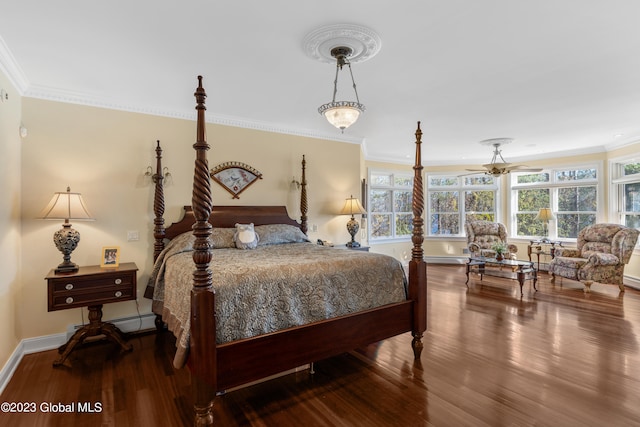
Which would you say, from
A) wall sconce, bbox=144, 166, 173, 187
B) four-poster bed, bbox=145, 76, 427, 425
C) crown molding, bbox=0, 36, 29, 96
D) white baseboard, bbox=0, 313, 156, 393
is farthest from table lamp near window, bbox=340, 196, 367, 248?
crown molding, bbox=0, 36, 29, 96

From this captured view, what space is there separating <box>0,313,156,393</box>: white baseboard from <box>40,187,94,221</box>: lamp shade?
1210 mm

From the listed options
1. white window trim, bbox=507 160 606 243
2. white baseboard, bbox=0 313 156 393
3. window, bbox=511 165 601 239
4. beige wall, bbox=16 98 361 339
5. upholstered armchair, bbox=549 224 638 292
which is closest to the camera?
white baseboard, bbox=0 313 156 393

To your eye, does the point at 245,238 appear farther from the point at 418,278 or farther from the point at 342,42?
the point at 342,42

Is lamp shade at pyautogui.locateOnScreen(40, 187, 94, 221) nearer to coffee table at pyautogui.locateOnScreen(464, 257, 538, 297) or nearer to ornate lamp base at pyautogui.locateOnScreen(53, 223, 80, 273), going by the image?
ornate lamp base at pyautogui.locateOnScreen(53, 223, 80, 273)

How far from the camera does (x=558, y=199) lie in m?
7.01

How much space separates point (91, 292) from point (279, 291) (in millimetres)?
2003

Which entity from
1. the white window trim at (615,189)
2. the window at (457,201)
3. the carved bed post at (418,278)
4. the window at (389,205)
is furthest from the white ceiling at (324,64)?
the window at (457,201)

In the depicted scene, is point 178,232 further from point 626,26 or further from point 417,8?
point 626,26

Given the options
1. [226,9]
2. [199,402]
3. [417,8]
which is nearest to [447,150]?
[417,8]

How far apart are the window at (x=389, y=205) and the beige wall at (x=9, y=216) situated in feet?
19.2

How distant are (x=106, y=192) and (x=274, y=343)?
105 inches

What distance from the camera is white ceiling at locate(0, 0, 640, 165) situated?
205 cm

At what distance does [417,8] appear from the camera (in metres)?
2.01

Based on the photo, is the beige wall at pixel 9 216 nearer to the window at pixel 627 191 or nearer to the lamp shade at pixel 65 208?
the lamp shade at pixel 65 208
